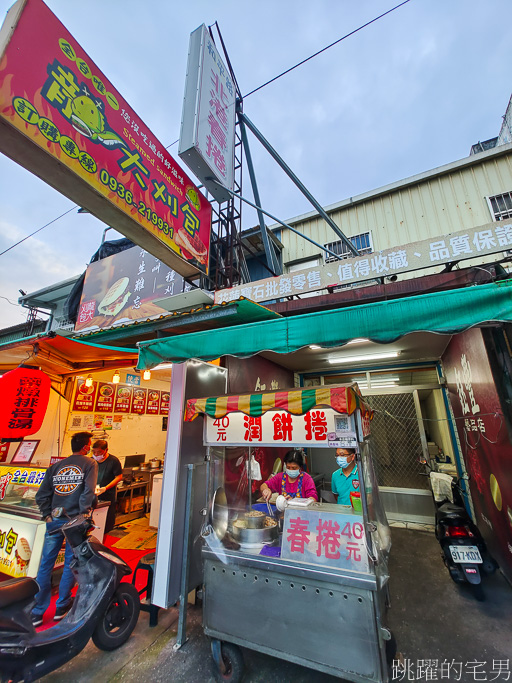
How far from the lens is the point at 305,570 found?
2504mm

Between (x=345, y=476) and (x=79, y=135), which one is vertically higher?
(x=79, y=135)

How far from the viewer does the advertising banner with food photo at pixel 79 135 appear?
2543 millimetres

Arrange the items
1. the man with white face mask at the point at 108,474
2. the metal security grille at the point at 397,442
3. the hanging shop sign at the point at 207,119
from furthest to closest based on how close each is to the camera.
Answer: the metal security grille at the point at 397,442 < the man with white face mask at the point at 108,474 < the hanging shop sign at the point at 207,119

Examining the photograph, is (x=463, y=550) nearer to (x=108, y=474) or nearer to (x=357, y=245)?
(x=108, y=474)

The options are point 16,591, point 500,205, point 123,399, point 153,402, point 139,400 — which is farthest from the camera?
point 153,402

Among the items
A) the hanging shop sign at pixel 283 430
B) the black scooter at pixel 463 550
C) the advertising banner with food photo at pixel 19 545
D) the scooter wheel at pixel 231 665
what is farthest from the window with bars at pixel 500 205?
the advertising banner with food photo at pixel 19 545

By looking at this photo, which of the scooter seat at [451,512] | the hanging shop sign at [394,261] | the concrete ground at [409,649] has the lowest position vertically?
the concrete ground at [409,649]

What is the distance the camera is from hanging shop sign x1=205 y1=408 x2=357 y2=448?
2.88 meters

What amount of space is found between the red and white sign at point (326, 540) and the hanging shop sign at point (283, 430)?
67 centimetres

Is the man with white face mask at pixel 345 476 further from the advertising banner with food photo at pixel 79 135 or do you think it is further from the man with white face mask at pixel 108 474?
the man with white face mask at pixel 108 474

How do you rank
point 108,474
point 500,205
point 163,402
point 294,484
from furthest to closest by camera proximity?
1. point 163,402
2. point 500,205
3. point 108,474
4. point 294,484

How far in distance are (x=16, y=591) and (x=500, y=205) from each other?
11.1m

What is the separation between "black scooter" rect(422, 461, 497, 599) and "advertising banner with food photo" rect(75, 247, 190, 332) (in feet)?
25.2

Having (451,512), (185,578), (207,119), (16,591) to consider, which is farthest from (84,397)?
(451,512)
